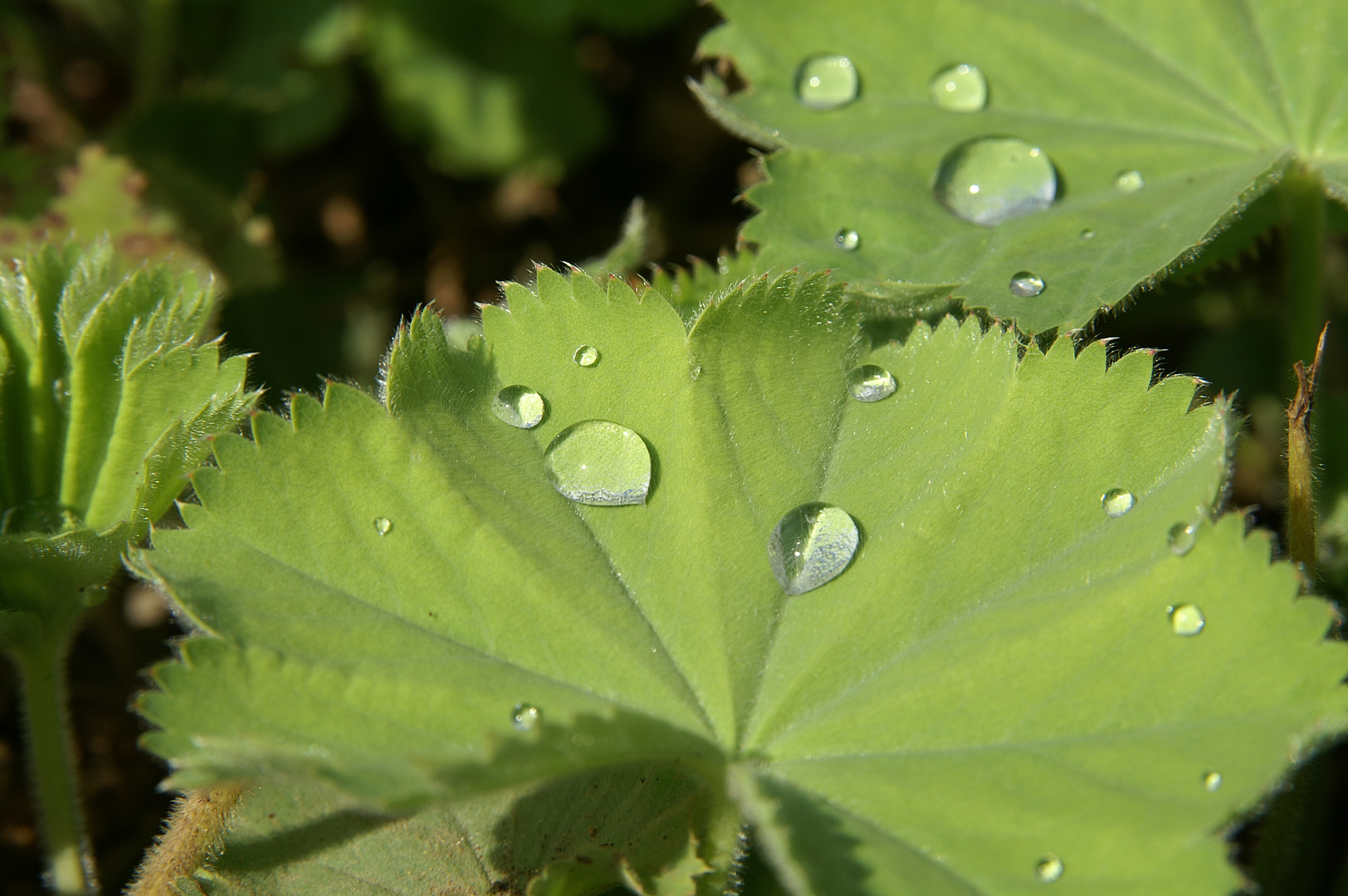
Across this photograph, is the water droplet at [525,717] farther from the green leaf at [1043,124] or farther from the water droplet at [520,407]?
the green leaf at [1043,124]

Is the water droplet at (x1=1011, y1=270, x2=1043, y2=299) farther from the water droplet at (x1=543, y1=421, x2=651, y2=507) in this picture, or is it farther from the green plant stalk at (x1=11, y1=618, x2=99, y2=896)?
the green plant stalk at (x1=11, y1=618, x2=99, y2=896)

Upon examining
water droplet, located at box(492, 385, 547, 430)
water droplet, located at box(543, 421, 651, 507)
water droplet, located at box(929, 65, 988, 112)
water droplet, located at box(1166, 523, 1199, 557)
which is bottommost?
water droplet, located at box(1166, 523, 1199, 557)

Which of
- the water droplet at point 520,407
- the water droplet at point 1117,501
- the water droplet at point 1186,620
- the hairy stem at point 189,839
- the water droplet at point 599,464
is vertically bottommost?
the hairy stem at point 189,839

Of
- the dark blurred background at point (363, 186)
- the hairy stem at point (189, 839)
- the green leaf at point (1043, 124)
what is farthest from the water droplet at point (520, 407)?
the dark blurred background at point (363, 186)

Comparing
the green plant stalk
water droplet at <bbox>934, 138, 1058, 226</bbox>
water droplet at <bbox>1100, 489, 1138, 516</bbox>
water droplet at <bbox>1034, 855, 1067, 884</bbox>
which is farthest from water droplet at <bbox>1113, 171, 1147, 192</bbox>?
the green plant stalk

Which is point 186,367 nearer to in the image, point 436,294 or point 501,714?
point 501,714
